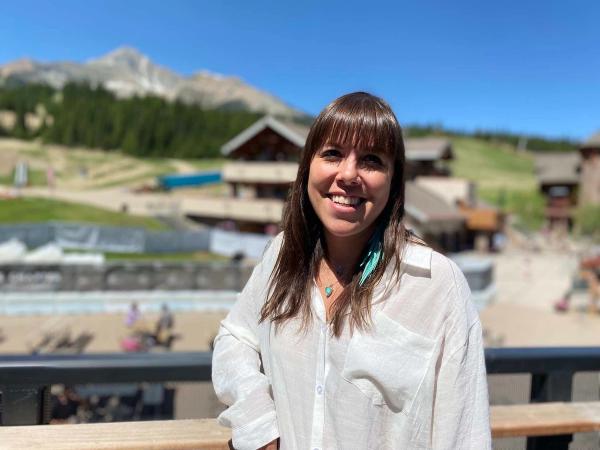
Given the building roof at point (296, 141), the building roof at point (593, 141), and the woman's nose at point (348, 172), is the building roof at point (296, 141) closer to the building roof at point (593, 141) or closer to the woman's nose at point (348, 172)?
the building roof at point (593, 141)

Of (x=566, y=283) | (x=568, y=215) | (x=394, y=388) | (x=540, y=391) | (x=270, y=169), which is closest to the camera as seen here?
(x=394, y=388)

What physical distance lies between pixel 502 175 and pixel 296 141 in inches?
3475

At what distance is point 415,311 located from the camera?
1.55 m

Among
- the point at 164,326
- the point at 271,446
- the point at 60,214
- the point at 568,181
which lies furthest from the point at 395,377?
the point at 568,181

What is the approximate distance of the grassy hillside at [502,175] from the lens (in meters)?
62.2

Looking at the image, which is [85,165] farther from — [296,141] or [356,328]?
[356,328]

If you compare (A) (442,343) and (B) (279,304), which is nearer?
(A) (442,343)

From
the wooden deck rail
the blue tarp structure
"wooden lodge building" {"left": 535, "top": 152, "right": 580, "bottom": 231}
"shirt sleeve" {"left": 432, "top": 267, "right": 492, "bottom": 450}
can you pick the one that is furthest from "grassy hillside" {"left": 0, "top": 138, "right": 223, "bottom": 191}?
"shirt sleeve" {"left": 432, "top": 267, "right": 492, "bottom": 450}

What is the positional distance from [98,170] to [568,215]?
6447 centimetres

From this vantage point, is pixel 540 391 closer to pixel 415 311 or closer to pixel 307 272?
pixel 415 311

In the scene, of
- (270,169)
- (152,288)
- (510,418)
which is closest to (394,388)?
(510,418)

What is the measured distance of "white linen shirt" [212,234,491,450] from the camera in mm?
1520

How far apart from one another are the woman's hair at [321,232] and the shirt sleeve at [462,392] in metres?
0.26

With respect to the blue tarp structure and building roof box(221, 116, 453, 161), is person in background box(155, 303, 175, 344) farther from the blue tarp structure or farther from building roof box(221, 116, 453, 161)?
the blue tarp structure
